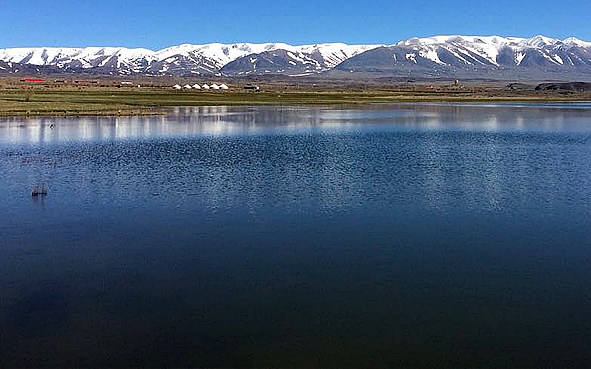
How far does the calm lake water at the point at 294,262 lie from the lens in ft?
31.9

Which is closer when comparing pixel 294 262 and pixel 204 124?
pixel 294 262

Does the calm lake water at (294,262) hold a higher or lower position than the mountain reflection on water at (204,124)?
lower

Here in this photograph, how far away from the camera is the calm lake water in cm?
971

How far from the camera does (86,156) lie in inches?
1208

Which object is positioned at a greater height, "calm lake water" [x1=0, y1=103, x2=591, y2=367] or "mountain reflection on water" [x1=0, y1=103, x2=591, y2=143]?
"mountain reflection on water" [x1=0, y1=103, x2=591, y2=143]

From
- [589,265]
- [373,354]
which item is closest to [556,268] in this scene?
[589,265]

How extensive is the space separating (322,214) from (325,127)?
3212 cm

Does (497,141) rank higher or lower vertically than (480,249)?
higher

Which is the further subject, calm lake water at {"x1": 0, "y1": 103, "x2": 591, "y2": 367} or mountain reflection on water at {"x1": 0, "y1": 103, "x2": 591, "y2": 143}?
mountain reflection on water at {"x1": 0, "y1": 103, "x2": 591, "y2": 143}

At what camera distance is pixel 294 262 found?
45.5ft

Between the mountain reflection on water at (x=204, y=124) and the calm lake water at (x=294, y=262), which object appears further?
the mountain reflection on water at (x=204, y=124)

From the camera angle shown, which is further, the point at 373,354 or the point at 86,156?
the point at 86,156

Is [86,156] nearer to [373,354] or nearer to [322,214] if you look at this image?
[322,214]

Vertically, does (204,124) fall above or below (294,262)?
above
